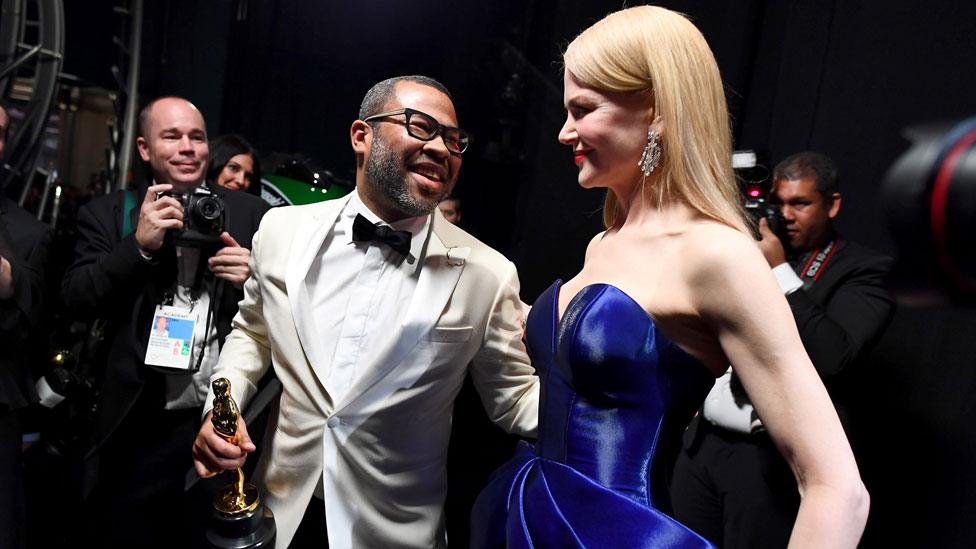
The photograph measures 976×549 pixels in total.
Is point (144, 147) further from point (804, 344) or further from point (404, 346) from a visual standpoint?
point (804, 344)

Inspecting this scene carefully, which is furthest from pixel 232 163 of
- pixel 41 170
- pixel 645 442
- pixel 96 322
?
pixel 645 442

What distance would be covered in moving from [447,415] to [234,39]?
289 centimetres

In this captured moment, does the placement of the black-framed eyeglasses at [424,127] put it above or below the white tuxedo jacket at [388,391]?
above

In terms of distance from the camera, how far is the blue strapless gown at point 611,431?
1.22 meters

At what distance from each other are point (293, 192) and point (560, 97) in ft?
4.64

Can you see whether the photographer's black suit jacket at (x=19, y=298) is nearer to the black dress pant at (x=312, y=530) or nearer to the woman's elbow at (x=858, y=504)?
the black dress pant at (x=312, y=530)

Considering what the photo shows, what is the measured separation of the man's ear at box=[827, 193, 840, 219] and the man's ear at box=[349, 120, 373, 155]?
1.51 meters

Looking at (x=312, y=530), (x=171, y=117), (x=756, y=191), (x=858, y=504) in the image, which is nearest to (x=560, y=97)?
(x=756, y=191)

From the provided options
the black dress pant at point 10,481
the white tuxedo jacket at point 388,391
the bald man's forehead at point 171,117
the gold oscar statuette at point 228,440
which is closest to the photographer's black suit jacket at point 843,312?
the white tuxedo jacket at point 388,391

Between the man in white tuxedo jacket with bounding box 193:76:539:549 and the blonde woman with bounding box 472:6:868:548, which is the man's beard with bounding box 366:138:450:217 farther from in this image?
the blonde woman with bounding box 472:6:868:548

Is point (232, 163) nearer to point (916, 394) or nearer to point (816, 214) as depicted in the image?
point (816, 214)

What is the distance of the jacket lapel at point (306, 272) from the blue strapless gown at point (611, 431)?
669mm

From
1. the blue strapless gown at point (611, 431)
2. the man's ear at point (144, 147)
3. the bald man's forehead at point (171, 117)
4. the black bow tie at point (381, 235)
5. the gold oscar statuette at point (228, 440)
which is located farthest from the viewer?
the man's ear at point (144, 147)

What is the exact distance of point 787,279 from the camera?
7.70 feet
